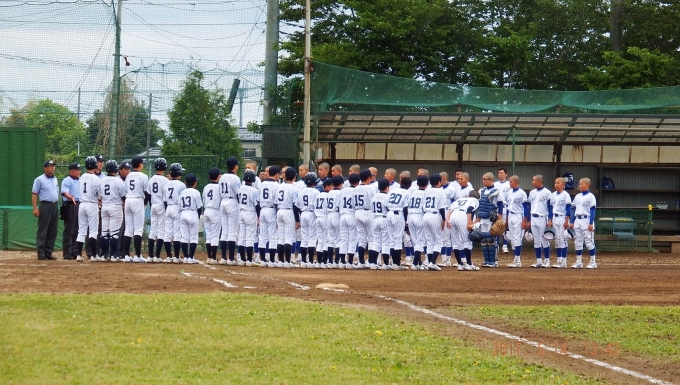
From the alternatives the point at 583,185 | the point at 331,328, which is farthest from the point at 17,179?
the point at 331,328

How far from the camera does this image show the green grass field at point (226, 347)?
27.3 feet

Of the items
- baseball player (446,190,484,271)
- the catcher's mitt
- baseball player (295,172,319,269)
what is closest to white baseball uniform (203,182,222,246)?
baseball player (295,172,319,269)

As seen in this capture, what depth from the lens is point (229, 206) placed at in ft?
62.4

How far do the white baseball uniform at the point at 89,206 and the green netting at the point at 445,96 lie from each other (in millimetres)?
7334

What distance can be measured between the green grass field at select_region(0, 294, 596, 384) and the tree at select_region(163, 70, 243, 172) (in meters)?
12.2

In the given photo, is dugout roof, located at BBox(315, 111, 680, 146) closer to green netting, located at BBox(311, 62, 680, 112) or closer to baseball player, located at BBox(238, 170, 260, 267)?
green netting, located at BBox(311, 62, 680, 112)

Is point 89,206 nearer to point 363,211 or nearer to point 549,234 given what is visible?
point 363,211

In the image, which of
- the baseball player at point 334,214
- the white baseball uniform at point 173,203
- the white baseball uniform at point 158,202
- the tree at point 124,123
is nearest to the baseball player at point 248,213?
the white baseball uniform at point 173,203

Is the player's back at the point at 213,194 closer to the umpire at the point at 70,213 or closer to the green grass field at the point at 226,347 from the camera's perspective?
the umpire at the point at 70,213

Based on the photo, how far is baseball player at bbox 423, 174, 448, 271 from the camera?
62.6ft

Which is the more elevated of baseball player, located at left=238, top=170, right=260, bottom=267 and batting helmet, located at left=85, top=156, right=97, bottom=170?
batting helmet, located at left=85, top=156, right=97, bottom=170

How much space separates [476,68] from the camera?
117 feet

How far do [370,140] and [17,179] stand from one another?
9643 millimetres

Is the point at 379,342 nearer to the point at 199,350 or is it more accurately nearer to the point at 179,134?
the point at 199,350
